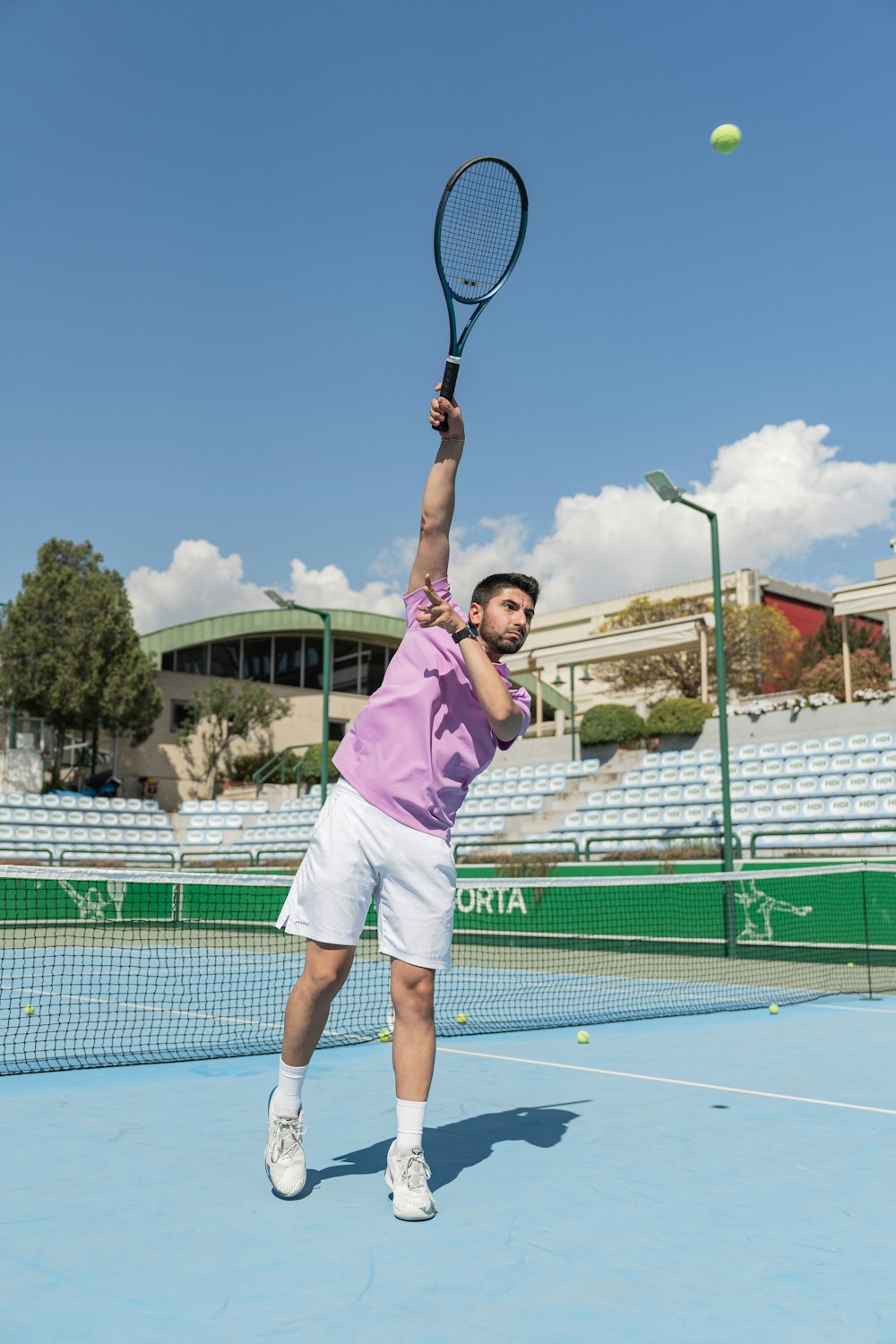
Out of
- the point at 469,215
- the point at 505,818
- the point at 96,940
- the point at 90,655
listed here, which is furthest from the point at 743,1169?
the point at 90,655

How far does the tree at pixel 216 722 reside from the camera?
120 feet

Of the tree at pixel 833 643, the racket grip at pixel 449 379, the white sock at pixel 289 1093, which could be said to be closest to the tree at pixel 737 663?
the tree at pixel 833 643

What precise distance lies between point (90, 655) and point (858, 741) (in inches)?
856

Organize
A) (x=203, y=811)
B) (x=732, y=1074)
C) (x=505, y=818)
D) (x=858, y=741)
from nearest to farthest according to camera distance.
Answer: (x=732, y=1074), (x=858, y=741), (x=505, y=818), (x=203, y=811)

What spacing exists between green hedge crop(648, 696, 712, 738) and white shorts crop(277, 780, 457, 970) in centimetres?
2029

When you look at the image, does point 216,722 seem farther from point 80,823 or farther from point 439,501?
point 439,501

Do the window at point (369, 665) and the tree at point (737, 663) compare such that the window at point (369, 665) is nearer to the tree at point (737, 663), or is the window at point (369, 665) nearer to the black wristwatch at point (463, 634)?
the tree at point (737, 663)

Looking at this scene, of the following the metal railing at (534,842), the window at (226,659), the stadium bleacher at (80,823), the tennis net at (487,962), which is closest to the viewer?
the tennis net at (487,962)

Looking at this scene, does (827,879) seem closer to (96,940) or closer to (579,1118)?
(579,1118)

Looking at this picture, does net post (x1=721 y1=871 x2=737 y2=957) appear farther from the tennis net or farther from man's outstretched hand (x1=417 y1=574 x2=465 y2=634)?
man's outstretched hand (x1=417 y1=574 x2=465 y2=634)

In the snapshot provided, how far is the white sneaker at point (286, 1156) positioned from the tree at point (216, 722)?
3372 centimetres

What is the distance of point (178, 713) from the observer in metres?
38.4

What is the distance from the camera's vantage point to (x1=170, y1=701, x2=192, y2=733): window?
124 feet

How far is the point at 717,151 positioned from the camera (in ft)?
27.8
